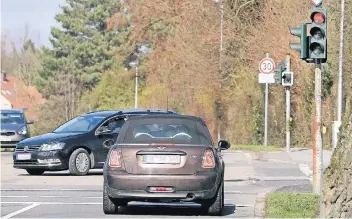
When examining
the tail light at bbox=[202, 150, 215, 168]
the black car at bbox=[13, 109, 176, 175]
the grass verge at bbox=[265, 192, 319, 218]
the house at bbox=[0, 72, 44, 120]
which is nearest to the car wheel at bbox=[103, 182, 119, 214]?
the tail light at bbox=[202, 150, 215, 168]

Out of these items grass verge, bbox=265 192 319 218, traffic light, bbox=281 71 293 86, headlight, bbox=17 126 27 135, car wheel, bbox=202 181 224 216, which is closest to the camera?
grass verge, bbox=265 192 319 218

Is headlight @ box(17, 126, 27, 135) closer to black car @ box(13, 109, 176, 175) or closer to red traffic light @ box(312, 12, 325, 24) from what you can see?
black car @ box(13, 109, 176, 175)

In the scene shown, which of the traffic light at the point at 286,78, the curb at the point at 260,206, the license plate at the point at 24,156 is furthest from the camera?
the traffic light at the point at 286,78

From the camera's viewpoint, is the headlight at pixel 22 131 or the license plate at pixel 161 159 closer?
the license plate at pixel 161 159

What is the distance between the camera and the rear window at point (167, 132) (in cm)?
1501

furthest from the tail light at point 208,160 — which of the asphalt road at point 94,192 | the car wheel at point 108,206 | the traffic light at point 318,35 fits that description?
the traffic light at point 318,35

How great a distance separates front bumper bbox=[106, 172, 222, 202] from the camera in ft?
47.4

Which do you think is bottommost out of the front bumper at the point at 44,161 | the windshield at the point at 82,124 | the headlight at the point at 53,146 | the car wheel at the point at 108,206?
the car wheel at the point at 108,206

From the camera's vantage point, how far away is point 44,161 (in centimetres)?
2452

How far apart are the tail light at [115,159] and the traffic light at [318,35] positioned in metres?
3.98

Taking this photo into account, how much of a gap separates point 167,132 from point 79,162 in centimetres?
962

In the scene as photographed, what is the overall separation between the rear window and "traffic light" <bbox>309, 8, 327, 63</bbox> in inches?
103

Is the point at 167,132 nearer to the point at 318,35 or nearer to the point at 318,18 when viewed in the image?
the point at 318,35

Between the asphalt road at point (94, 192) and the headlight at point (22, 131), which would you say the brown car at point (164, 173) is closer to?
the asphalt road at point (94, 192)
